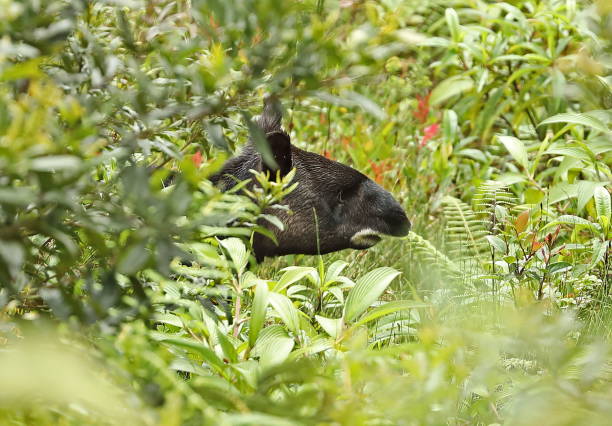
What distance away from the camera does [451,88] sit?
5.82 m

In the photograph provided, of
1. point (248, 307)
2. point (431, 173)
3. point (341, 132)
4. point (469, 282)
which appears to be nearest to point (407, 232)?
point (469, 282)

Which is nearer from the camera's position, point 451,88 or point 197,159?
point 197,159

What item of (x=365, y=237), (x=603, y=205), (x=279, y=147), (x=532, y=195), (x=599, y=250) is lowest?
(x=532, y=195)

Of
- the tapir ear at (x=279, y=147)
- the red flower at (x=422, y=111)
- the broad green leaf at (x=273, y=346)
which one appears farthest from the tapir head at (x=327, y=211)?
the red flower at (x=422, y=111)

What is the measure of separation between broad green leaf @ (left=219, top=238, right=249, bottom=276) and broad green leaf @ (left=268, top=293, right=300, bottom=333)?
132mm

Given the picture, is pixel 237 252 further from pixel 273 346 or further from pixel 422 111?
pixel 422 111

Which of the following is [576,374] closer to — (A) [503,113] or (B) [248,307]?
(B) [248,307]

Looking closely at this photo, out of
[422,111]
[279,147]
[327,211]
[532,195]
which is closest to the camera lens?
[279,147]

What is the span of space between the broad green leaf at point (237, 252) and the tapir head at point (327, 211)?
1.02 metres

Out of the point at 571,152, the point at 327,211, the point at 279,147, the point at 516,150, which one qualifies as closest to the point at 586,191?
the point at 571,152

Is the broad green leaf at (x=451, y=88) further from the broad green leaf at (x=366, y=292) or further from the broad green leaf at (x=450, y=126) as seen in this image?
the broad green leaf at (x=366, y=292)

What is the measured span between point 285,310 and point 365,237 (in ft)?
4.60

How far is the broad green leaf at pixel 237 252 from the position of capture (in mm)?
2348

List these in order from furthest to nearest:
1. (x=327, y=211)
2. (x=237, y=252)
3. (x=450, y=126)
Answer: (x=450, y=126), (x=327, y=211), (x=237, y=252)
